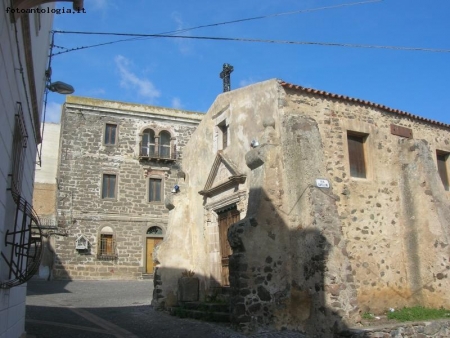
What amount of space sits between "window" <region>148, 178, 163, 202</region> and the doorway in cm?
1273

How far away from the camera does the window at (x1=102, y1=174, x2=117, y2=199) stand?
23984mm

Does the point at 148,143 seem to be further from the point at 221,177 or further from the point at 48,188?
the point at 221,177

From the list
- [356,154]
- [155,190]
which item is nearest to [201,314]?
[356,154]

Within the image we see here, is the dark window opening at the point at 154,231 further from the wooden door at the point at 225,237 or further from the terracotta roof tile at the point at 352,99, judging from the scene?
the terracotta roof tile at the point at 352,99

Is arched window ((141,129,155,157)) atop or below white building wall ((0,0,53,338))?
atop

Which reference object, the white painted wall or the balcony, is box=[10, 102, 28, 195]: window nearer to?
the balcony

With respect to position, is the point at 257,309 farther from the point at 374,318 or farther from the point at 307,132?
the point at 307,132

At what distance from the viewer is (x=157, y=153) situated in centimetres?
2541

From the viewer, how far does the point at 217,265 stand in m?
12.4

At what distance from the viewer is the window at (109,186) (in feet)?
78.7

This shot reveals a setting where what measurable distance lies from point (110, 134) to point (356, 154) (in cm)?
1650

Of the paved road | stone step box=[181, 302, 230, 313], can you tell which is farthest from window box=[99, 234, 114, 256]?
stone step box=[181, 302, 230, 313]

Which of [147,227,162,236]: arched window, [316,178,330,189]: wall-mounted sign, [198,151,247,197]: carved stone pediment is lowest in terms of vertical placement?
[316,178,330,189]: wall-mounted sign

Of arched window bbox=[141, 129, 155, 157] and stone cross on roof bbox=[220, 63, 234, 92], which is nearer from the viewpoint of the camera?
stone cross on roof bbox=[220, 63, 234, 92]
